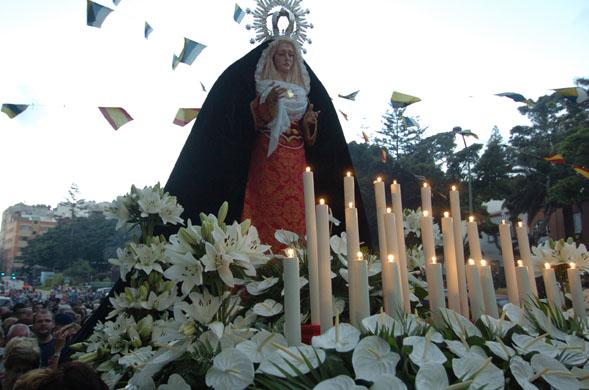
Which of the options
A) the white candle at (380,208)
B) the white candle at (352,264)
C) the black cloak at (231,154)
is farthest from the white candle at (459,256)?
the black cloak at (231,154)

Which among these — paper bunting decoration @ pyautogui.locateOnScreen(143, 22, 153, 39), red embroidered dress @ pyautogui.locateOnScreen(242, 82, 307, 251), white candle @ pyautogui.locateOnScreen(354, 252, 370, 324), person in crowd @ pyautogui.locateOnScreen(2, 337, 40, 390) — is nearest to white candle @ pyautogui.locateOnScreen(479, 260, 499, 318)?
white candle @ pyautogui.locateOnScreen(354, 252, 370, 324)

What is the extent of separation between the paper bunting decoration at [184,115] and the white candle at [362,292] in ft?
11.3

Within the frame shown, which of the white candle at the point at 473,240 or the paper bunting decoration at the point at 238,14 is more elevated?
the paper bunting decoration at the point at 238,14

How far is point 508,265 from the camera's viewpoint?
1.57 meters

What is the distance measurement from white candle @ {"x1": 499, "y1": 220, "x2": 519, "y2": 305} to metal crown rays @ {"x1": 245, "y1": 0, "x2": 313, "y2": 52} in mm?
2577

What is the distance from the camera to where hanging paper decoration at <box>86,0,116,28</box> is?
436 centimetres

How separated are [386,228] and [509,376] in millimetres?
494

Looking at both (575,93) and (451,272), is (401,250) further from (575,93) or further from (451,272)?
(575,93)

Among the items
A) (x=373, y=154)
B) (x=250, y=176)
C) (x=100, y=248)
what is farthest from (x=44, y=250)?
(x=250, y=176)

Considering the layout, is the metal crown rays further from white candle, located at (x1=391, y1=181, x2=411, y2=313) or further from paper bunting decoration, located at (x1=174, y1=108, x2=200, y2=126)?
white candle, located at (x1=391, y1=181, x2=411, y2=313)

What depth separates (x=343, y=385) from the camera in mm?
786

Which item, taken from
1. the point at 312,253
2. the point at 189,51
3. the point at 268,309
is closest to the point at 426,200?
the point at 312,253

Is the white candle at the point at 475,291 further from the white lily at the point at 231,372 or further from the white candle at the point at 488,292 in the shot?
the white lily at the point at 231,372

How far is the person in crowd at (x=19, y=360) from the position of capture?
309 centimetres
